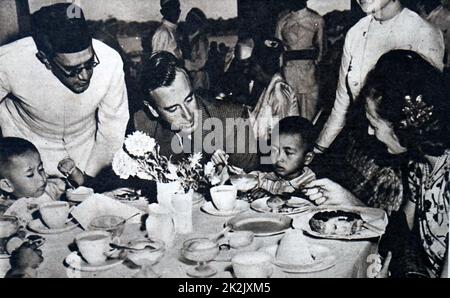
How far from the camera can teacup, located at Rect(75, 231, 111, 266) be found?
89.5 inches

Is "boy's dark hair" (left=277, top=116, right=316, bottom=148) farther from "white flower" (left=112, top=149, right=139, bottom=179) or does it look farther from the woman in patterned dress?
"white flower" (left=112, top=149, right=139, bottom=179)

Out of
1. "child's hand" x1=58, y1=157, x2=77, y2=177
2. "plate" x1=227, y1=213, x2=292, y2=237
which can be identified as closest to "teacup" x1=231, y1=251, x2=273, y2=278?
"plate" x1=227, y1=213, x2=292, y2=237

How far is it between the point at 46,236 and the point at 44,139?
0.51m

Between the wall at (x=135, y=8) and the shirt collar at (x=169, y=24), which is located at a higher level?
the wall at (x=135, y=8)

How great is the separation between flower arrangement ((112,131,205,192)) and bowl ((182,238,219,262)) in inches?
13.6

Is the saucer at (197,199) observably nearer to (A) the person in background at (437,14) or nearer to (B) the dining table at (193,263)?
(B) the dining table at (193,263)

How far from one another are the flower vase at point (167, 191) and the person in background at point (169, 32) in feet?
2.15

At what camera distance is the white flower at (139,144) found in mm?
2490

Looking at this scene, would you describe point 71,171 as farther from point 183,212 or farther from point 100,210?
point 183,212

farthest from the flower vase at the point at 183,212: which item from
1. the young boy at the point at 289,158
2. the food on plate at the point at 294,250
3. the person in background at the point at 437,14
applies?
the person in background at the point at 437,14

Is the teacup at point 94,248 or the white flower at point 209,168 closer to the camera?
the teacup at point 94,248

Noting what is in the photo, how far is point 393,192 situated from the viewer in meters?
2.43

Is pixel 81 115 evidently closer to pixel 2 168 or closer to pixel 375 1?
pixel 2 168

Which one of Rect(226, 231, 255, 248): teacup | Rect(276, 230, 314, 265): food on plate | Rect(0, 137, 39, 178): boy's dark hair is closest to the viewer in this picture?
Rect(276, 230, 314, 265): food on plate
